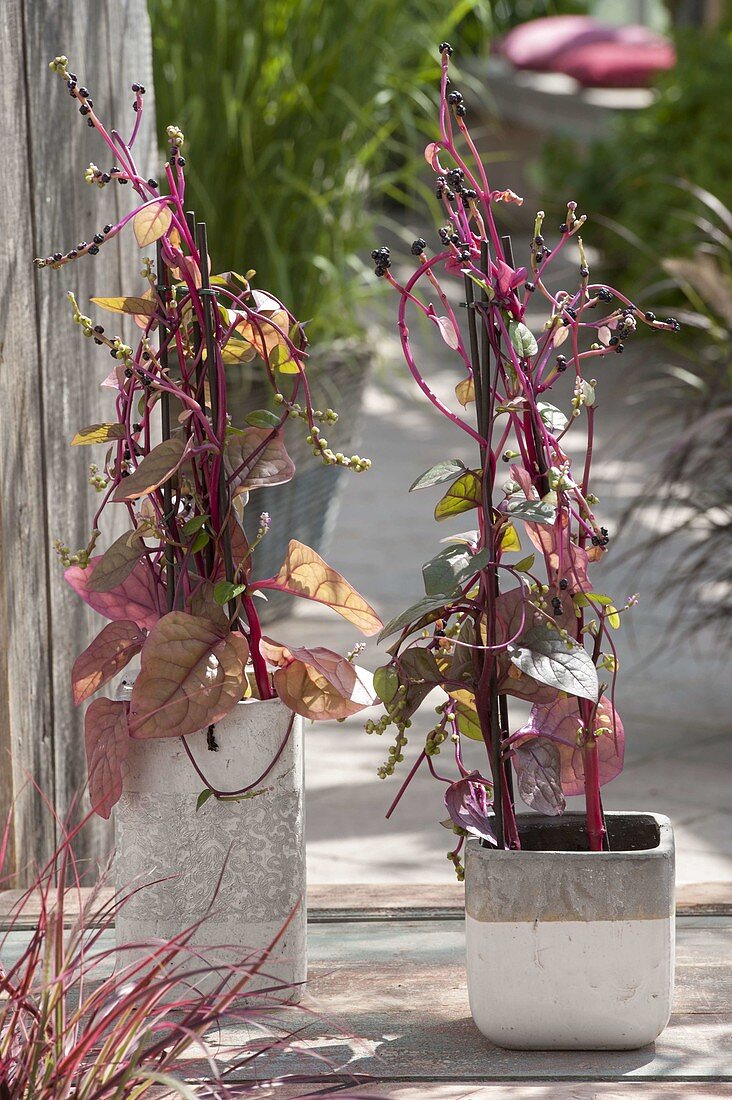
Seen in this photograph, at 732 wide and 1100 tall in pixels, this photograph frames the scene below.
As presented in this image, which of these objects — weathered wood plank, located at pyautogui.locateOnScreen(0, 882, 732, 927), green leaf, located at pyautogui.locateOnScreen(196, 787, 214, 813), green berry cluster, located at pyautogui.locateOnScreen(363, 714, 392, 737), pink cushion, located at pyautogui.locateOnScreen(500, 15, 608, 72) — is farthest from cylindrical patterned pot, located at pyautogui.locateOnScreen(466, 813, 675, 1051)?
pink cushion, located at pyautogui.locateOnScreen(500, 15, 608, 72)

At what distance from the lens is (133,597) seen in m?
1.36

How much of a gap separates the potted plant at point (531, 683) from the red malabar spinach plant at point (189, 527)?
0.10 metres

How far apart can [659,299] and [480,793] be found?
20.5 feet

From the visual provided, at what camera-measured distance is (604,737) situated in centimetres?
129

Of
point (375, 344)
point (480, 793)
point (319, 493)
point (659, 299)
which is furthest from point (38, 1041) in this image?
point (659, 299)

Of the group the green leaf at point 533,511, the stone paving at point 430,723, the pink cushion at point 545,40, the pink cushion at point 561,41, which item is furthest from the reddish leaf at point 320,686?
the pink cushion at point 545,40

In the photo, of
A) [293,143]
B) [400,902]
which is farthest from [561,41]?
[400,902]

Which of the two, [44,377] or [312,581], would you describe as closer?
[312,581]

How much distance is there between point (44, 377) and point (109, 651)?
23.0 inches

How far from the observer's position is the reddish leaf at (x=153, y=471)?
4.01ft

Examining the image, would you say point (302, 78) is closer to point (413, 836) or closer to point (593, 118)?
point (413, 836)

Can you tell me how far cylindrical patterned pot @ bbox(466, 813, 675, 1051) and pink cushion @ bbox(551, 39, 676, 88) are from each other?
30.7 feet

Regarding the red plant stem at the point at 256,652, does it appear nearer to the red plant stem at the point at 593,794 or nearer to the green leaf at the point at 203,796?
the green leaf at the point at 203,796

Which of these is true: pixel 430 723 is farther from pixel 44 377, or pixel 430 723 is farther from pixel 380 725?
pixel 380 725
